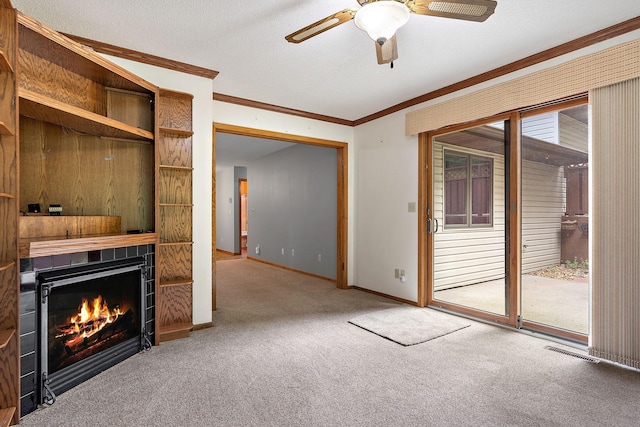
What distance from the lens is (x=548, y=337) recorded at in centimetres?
302

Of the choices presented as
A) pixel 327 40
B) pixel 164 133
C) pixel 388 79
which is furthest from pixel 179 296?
pixel 388 79

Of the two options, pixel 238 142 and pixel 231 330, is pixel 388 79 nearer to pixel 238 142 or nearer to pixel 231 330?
pixel 231 330

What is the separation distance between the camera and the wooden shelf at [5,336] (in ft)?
5.53

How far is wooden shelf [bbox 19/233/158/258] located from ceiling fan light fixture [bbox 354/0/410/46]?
7.28 feet

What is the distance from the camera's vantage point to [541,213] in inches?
126

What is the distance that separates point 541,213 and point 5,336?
4.06m

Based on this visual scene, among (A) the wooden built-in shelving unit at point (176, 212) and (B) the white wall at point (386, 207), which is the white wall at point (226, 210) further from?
(A) the wooden built-in shelving unit at point (176, 212)

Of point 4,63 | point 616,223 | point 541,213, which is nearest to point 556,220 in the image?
point 541,213

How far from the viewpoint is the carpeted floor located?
188 cm

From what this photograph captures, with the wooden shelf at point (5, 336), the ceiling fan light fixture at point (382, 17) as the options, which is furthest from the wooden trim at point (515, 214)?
the wooden shelf at point (5, 336)

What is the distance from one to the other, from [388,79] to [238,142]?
3.44 metres

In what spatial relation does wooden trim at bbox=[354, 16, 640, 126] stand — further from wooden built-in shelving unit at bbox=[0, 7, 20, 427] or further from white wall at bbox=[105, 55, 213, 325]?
wooden built-in shelving unit at bbox=[0, 7, 20, 427]

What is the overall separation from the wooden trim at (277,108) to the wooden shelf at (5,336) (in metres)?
2.90

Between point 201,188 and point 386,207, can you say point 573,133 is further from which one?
point 201,188
